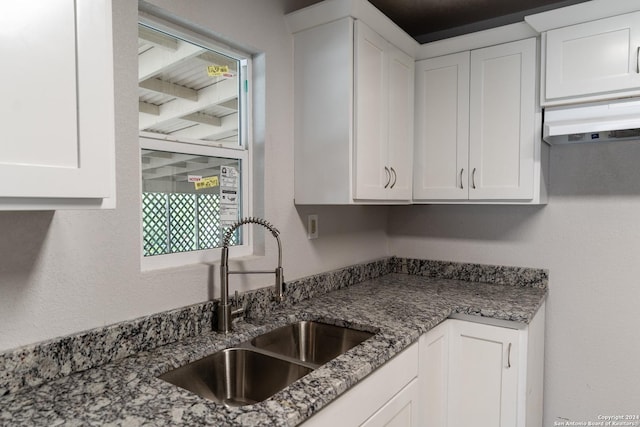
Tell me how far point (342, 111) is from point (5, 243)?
1.28 m

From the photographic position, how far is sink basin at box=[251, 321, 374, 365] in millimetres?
1597

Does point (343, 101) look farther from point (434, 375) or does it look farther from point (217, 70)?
point (434, 375)

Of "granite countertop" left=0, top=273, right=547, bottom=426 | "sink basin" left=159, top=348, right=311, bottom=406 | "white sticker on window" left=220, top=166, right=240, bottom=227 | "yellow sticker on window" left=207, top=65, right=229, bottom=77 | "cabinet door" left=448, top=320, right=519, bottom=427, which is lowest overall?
"cabinet door" left=448, top=320, right=519, bottom=427

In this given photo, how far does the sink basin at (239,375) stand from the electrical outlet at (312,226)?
77 cm

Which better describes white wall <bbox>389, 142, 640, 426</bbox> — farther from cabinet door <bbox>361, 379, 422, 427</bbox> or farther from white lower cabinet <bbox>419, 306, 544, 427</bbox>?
cabinet door <bbox>361, 379, 422, 427</bbox>

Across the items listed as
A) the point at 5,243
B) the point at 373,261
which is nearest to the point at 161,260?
the point at 5,243

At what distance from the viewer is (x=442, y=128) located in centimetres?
224

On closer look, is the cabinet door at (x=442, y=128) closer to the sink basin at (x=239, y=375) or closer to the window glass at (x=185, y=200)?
the window glass at (x=185, y=200)

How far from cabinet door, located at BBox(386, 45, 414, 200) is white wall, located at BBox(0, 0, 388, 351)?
0.53 m

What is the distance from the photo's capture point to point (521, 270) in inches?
89.3

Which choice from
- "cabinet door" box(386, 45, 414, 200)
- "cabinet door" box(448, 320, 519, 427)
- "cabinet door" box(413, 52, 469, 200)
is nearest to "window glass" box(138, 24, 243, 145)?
"cabinet door" box(386, 45, 414, 200)

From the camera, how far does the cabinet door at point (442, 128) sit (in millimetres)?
2172

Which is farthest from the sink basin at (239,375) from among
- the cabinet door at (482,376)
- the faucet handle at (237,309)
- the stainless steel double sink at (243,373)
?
the cabinet door at (482,376)

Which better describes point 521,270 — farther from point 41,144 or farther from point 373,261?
point 41,144
